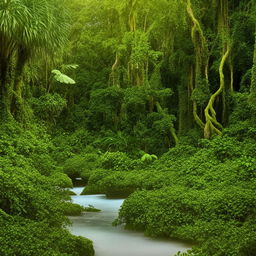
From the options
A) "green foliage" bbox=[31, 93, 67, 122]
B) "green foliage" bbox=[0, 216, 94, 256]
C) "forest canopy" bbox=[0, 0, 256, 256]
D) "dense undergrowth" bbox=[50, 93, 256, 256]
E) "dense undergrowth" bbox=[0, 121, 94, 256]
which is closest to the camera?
"green foliage" bbox=[0, 216, 94, 256]

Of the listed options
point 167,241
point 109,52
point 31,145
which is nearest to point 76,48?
point 109,52

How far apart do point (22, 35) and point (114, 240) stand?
6103mm

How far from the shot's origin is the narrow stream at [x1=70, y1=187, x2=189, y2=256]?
26.3 feet

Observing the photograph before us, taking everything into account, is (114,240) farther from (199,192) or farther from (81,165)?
(81,165)

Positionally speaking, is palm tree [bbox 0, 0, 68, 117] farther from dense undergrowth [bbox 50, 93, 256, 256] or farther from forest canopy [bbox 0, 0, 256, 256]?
dense undergrowth [bbox 50, 93, 256, 256]

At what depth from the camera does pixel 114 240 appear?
29.1 ft

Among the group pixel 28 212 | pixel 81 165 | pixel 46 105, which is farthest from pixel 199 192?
pixel 46 105

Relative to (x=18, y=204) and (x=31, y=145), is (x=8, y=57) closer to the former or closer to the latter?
(x=31, y=145)

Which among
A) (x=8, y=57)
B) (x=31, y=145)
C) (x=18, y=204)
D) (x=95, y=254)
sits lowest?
(x=95, y=254)

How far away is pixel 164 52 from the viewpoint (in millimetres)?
22453

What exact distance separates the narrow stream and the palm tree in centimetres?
409

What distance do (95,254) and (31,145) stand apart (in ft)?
14.4

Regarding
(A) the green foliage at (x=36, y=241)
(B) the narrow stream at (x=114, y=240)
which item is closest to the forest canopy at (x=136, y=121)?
(A) the green foliage at (x=36, y=241)

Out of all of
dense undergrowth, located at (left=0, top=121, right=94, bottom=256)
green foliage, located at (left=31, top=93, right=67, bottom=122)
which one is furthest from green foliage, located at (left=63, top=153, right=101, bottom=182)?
dense undergrowth, located at (left=0, top=121, right=94, bottom=256)
